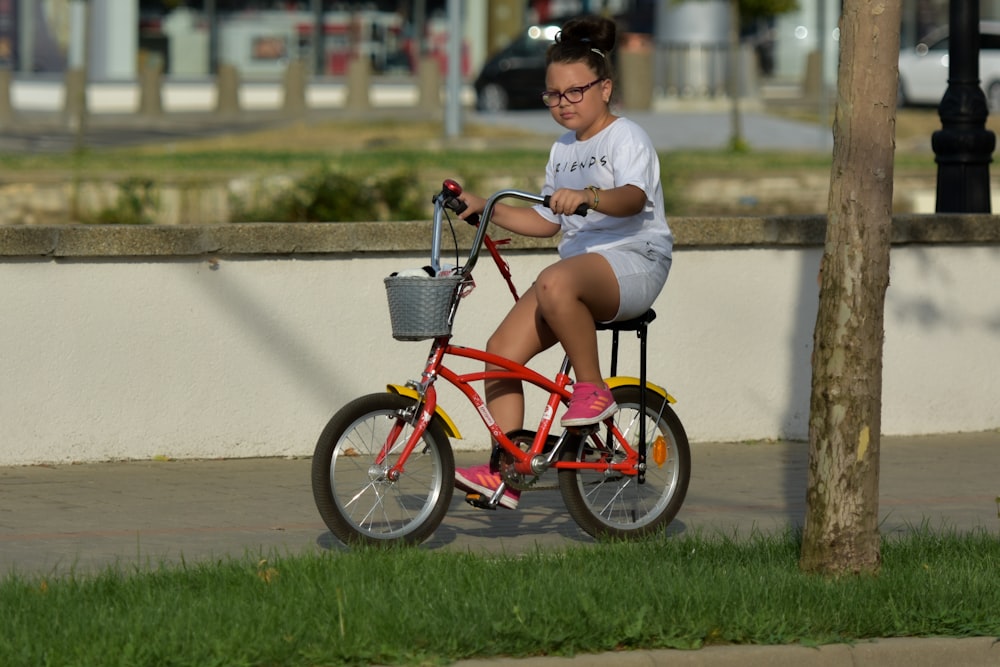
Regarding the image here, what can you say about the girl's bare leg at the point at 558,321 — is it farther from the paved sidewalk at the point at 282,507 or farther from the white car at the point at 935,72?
Answer: the white car at the point at 935,72

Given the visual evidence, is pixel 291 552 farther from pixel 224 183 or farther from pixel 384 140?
pixel 384 140

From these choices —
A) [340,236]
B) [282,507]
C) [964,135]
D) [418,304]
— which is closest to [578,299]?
[418,304]

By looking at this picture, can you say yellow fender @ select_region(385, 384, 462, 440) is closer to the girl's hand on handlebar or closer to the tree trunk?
the girl's hand on handlebar

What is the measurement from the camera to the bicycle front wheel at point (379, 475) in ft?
19.4

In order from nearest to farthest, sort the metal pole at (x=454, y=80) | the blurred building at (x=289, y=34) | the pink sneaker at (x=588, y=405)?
the pink sneaker at (x=588, y=405) < the metal pole at (x=454, y=80) < the blurred building at (x=289, y=34)

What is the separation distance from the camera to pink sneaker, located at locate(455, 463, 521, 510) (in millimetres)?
6230

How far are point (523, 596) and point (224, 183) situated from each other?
9.95 m

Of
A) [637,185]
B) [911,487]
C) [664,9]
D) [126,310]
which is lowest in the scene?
[911,487]

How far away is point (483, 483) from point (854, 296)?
4.78ft

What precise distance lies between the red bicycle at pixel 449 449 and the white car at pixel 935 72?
2915 centimetres

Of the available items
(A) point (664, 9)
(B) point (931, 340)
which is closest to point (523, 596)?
(B) point (931, 340)

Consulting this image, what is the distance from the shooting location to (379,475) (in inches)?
237

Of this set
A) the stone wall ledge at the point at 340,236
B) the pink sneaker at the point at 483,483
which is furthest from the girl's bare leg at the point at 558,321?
the stone wall ledge at the point at 340,236

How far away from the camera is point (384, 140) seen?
27328mm
